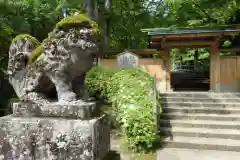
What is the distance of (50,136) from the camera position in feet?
8.77

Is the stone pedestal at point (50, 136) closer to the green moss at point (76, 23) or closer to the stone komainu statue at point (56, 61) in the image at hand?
the stone komainu statue at point (56, 61)

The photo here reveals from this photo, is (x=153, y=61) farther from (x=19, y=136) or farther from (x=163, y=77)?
(x=19, y=136)

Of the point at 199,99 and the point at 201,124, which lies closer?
the point at 201,124

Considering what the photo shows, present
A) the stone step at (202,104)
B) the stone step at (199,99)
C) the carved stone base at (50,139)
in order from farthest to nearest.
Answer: the stone step at (199,99) → the stone step at (202,104) → the carved stone base at (50,139)

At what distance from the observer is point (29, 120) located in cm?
276

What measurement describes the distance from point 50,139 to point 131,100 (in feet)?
15.2

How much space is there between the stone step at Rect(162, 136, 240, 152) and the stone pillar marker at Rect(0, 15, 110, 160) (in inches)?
164

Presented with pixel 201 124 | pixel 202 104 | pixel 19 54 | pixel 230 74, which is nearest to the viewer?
pixel 19 54

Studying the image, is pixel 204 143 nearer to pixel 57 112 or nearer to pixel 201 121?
pixel 201 121

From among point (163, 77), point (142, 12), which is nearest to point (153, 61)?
point (163, 77)

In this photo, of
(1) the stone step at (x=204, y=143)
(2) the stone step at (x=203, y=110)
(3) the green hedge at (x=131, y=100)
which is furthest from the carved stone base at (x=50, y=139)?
(2) the stone step at (x=203, y=110)

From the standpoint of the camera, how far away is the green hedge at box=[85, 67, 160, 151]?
6426 mm

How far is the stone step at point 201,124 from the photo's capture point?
7.58 meters

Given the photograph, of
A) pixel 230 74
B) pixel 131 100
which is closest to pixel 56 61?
pixel 131 100
